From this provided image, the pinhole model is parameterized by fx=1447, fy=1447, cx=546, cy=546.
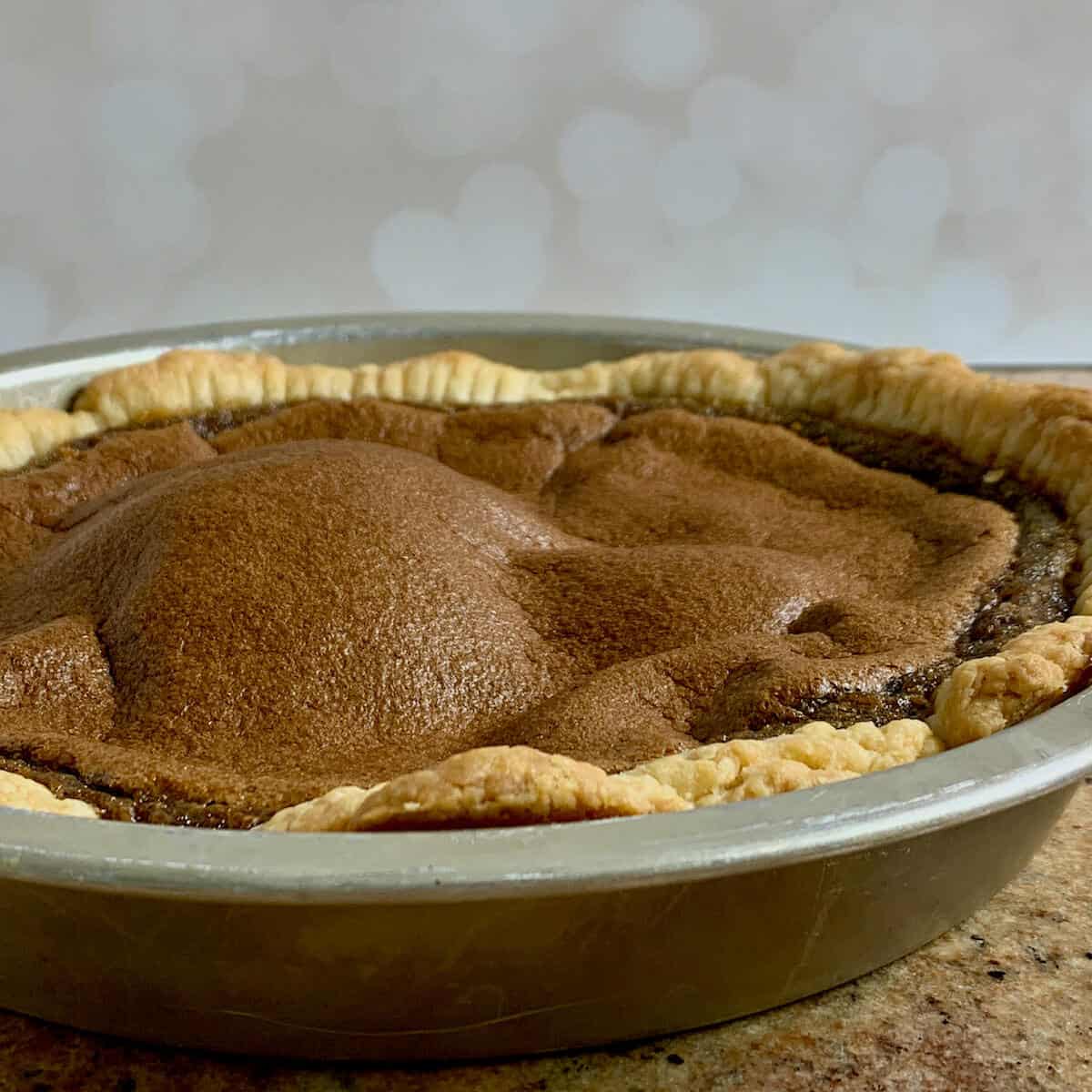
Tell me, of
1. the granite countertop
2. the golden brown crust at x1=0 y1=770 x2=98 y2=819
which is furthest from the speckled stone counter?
the golden brown crust at x1=0 y1=770 x2=98 y2=819

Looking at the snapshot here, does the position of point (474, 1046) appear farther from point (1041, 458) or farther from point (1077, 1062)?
point (1041, 458)

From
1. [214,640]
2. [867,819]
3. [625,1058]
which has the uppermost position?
[867,819]

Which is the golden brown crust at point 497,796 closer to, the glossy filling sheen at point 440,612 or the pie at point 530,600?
the pie at point 530,600

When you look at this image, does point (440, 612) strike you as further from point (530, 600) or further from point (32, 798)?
point (32, 798)

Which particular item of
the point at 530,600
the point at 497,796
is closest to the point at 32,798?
the point at 497,796

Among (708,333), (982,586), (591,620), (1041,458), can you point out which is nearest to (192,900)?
(591,620)

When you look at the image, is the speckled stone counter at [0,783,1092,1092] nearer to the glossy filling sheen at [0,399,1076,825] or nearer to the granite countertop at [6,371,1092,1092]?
the granite countertop at [6,371,1092,1092]
